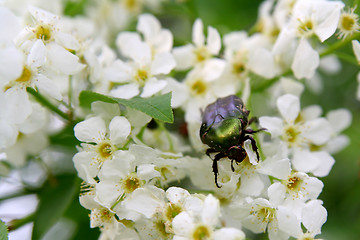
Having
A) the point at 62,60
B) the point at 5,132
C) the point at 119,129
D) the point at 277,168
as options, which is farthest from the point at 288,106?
the point at 5,132

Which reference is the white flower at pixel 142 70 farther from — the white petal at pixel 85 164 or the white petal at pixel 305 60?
the white petal at pixel 305 60

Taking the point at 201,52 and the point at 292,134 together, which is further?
the point at 201,52

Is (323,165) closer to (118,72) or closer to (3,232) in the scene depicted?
(118,72)

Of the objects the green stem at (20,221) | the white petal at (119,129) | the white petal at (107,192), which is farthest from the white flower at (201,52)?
the green stem at (20,221)

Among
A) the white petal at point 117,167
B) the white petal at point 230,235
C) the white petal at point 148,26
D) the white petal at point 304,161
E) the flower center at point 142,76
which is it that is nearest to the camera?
the white petal at point 230,235

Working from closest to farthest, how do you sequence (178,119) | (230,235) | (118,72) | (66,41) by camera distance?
(230,235) < (66,41) < (118,72) < (178,119)

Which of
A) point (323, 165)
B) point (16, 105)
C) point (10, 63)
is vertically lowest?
point (323, 165)
